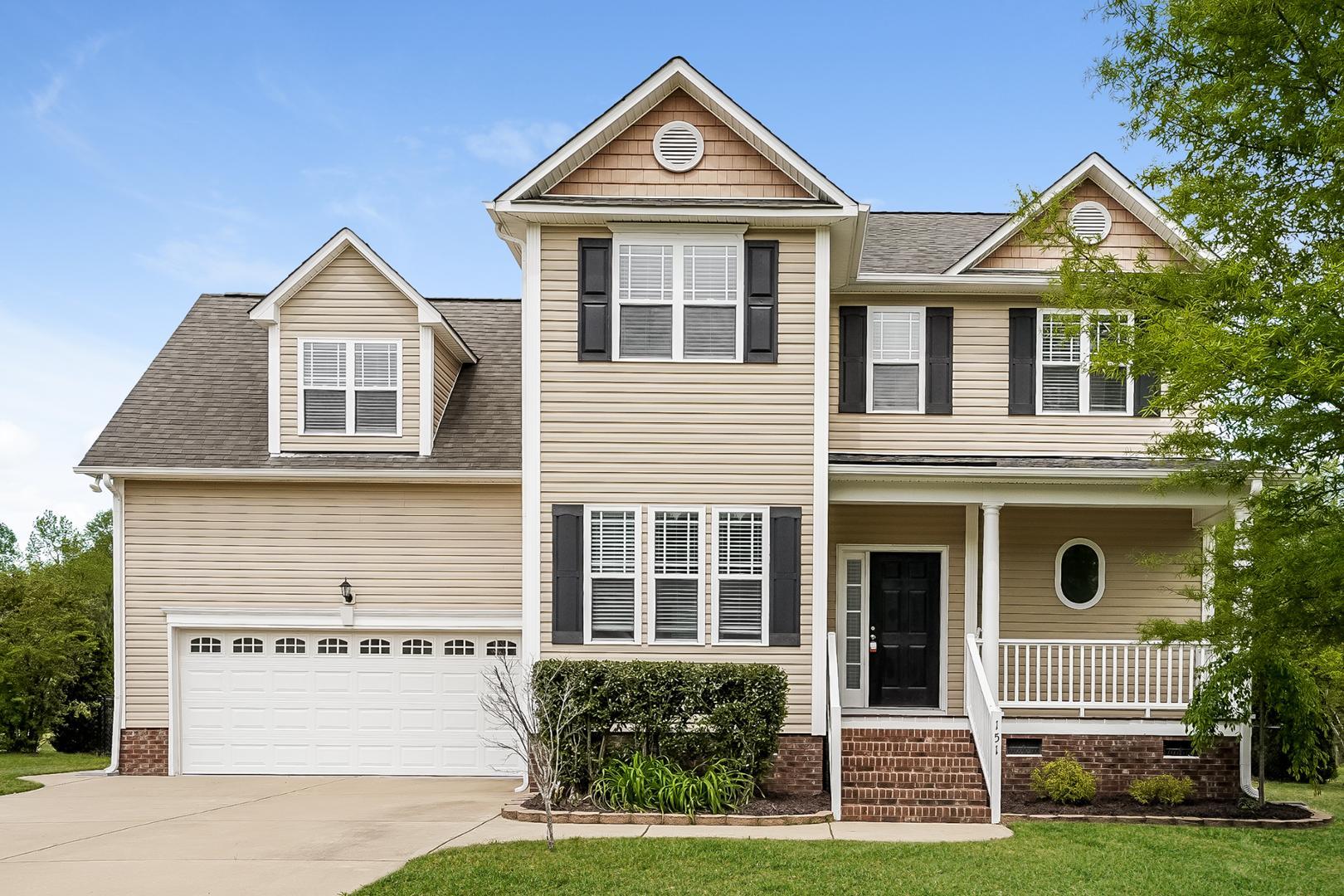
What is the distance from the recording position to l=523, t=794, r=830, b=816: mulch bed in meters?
9.98

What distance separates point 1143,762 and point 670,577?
5.77 meters

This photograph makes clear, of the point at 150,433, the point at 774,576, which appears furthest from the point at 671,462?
the point at 150,433

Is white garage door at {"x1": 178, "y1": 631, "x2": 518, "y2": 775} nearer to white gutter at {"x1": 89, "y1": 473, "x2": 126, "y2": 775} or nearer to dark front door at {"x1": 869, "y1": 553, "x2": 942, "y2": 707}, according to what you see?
white gutter at {"x1": 89, "y1": 473, "x2": 126, "y2": 775}

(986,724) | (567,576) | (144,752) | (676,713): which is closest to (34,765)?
(144,752)

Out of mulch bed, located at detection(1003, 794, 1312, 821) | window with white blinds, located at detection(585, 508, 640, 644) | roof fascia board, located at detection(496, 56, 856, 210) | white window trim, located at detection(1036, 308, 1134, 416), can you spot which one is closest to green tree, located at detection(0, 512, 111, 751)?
window with white blinds, located at detection(585, 508, 640, 644)

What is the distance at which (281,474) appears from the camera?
13.3 m

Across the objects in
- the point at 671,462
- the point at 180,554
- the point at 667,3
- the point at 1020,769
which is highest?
the point at 667,3

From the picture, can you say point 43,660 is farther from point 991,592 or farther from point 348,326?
point 991,592

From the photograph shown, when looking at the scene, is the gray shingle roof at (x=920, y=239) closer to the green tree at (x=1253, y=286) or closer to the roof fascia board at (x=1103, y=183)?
the roof fascia board at (x=1103, y=183)

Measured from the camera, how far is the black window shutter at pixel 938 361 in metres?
13.0

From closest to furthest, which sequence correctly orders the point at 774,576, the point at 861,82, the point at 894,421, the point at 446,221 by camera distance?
the point at 774,576, the point at 894,421, the point at 446,221, the point at 861,82

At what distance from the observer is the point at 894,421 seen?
1301 centimetres

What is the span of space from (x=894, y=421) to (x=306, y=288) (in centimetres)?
806

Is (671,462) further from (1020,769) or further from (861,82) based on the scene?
(861,82)
